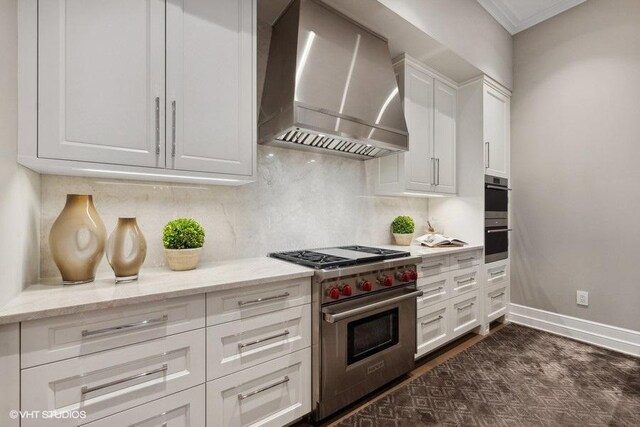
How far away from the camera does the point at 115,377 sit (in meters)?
1.07

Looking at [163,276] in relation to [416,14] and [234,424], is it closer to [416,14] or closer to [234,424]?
[234,424]

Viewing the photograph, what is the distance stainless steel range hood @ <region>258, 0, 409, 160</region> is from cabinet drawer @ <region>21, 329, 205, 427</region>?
1.28 meters

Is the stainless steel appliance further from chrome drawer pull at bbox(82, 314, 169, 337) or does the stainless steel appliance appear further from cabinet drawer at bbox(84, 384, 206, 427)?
chrome drawer pull at bbox(82, 314, 169, 337)

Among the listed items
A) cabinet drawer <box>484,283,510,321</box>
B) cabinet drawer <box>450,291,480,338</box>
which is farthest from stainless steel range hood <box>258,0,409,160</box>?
cabinet drawer <box>484,283,510,321</box>

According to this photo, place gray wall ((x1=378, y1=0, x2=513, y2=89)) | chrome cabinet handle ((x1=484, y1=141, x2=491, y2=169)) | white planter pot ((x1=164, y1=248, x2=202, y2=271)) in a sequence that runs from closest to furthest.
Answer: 1. white planter pot ((x1=164, y1=248, x2=202, y2=271))
2. gray wall ((x1=378, y1=0, x2=513, y2=89))
3. chrome cabinet handle ((x1=484, y1=141, x2=491, y2=169))

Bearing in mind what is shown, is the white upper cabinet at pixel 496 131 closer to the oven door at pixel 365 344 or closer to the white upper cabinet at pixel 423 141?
the white upper cabinet at pixel 423 141

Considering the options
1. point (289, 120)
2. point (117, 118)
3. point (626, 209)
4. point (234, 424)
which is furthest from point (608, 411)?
point (117, 118)

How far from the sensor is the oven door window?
173 centimetres

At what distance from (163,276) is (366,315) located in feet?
3.84

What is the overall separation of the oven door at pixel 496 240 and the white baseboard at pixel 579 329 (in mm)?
660

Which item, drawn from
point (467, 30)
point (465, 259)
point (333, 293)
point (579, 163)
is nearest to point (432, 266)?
point (465, 259)


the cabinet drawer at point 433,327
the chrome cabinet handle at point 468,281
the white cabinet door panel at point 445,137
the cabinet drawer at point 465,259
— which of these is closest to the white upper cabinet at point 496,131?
the white cabinet door panel at point 445,137

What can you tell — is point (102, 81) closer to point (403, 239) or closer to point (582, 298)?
point (403, 239)

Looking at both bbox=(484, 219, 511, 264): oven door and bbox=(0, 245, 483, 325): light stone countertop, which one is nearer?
bbox=(0, 245, 483, 325): light stone countertop
